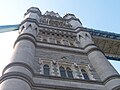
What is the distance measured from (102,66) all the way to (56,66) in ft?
9.59

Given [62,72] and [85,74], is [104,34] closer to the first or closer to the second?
[85,74]

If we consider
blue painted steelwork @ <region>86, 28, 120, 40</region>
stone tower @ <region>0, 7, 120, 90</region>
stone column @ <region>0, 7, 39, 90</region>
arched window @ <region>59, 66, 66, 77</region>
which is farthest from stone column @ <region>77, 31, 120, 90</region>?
blue painted steelwork @ <region>86, 28, 120, 40</region>

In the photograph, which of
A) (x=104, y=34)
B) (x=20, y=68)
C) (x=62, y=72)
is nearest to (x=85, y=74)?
(x=62, y=72)

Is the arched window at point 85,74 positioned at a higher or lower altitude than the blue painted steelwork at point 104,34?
lower

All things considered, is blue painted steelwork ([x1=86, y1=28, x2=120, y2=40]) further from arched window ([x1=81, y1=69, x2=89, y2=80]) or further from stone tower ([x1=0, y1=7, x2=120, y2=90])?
arched window ([x1=81, y1=69, x2=89, y2=80])

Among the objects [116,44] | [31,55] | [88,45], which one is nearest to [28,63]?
[31,55]

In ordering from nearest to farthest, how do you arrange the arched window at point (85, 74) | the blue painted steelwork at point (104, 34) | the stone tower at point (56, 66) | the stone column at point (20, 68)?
the stone column at point (20, 68) < the stone tower at point (56, 66) < the arched window at point (85, 74) < the blue painted steelwork at point (104, 34)

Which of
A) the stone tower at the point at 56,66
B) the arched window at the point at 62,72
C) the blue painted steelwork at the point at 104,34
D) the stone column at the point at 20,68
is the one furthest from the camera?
the blue painted steelwork at the point at 104,34

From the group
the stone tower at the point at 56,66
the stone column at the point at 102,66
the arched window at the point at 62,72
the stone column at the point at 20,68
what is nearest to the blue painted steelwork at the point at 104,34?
the stone tower at the point at 56,66

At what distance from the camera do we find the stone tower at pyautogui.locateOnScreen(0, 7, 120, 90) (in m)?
11.9

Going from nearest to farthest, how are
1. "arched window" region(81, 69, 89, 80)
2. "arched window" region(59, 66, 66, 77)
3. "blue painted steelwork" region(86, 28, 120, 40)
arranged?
1. "arched window" region(59, 66, 66, 77)
2. "arched window" region(81, 69, 89, 80)
3. "blue painted steelwork" region(86, 28, 120, 40)

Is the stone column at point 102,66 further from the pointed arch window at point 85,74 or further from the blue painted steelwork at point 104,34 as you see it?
the blue painted steelwork at point 104,34

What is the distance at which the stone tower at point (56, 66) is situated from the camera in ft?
39.2

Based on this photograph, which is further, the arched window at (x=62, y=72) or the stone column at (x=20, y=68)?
the arched window at (x=62, y=72)
